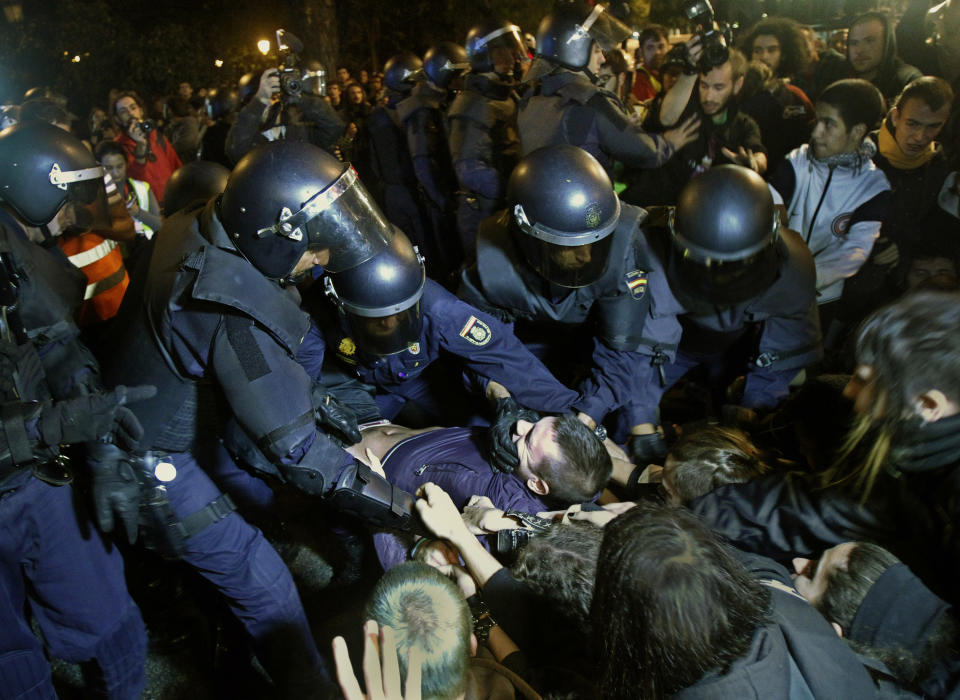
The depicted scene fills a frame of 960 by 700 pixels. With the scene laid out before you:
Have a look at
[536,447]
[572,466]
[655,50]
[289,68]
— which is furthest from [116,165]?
[655,50]

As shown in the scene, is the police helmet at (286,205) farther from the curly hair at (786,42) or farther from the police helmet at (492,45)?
the curly hair at (786,42)

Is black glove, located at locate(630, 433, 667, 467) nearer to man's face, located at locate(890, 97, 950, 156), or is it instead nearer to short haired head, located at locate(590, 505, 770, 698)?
short haired head, located at locate(590, 505, 770, 698)

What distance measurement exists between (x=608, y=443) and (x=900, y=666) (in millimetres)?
1527

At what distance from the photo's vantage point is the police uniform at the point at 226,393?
1.69 meters

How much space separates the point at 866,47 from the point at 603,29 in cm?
237

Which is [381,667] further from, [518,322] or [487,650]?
[518,322]

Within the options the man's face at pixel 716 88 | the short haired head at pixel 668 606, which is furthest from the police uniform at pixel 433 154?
the short haired head at pixel 668 606

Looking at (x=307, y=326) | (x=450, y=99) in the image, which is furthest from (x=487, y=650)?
(x=450, y=99)

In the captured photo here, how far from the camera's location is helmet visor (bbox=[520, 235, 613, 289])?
2.57 meters

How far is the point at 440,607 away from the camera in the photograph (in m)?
1.34

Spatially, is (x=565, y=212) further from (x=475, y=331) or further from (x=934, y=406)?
(x=934, y=406)

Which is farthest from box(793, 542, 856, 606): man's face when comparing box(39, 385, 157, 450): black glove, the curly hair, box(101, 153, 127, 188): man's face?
the curly hair

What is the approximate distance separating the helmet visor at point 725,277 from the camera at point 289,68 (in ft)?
10.5

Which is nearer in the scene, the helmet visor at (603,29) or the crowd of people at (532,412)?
the crowd of people at (532,412)
